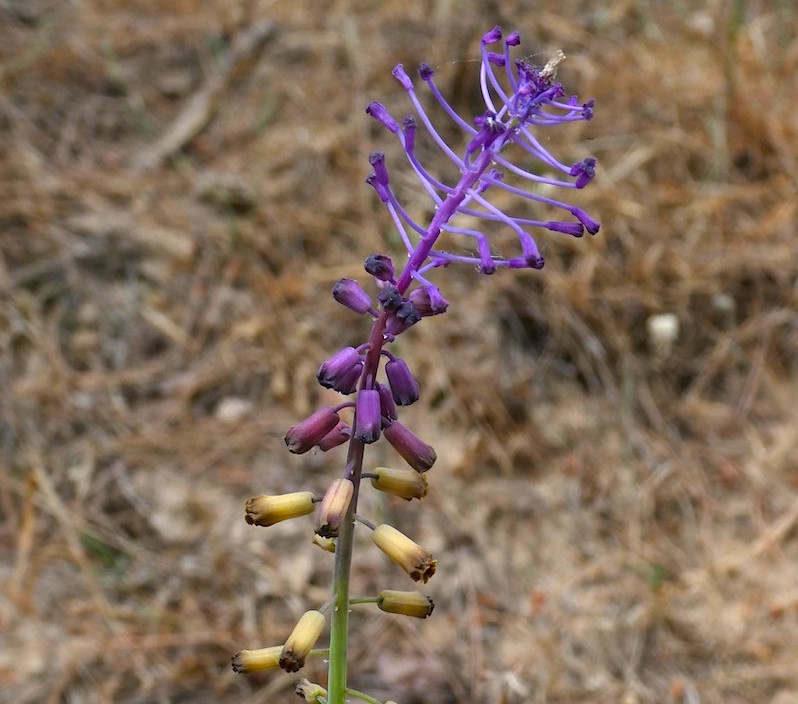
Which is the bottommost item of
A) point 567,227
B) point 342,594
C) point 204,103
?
point 342,594

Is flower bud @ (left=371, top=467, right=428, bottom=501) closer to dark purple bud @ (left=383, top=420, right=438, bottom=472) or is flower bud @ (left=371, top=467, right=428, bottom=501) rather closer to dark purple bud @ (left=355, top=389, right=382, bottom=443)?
dark purple bud @ (left=383, top=420, right=438, bottom=472)

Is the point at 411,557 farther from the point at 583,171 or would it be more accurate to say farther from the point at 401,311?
the point at 583,171

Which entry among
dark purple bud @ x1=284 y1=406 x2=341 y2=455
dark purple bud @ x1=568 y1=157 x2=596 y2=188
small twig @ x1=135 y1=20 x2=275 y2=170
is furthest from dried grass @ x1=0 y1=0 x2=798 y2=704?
dark purple bud @ x1=568 y1=157 x2=596 y2=188

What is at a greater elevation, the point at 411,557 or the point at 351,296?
the point at 351,296

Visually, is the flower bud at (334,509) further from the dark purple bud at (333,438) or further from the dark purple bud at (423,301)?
the dark purple bud at (423,301)

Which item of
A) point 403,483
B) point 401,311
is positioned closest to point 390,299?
point 401,311
